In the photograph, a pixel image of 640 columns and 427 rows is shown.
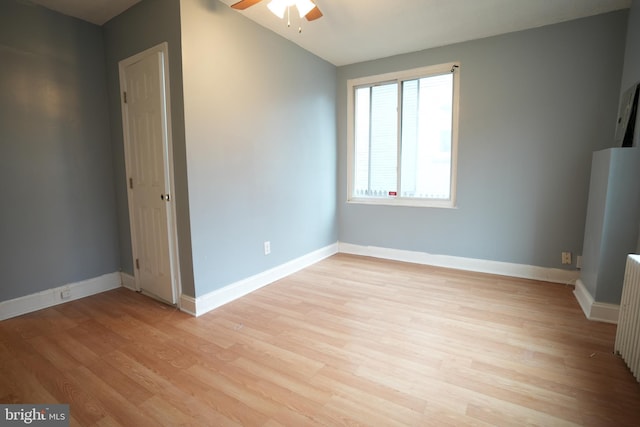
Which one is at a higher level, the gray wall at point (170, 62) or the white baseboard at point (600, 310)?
the gray wall at point (170, 62)

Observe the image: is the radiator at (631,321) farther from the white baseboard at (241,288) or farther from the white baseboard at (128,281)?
the white baseboard at (128,281)

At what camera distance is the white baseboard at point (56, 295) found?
97.3 inches

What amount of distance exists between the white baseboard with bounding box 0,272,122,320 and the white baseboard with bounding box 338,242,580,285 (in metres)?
2.84

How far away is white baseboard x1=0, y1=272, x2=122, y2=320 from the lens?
247 cm

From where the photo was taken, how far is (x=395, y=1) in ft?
8.48

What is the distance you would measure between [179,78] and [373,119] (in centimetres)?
253

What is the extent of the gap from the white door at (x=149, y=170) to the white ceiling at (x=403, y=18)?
584 millimetres

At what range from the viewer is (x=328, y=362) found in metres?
1.89

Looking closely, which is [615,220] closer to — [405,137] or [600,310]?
[600,310]

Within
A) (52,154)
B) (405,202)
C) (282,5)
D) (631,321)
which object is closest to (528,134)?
(405,202)

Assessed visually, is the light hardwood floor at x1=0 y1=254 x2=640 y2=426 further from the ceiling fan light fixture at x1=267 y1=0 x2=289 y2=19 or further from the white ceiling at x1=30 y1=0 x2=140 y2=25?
the white ceiling at x1=30 y1=0 x2=140 y2=25

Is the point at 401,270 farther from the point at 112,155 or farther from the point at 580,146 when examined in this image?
the point at 112,155

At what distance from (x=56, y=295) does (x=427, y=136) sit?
13.7 ft
